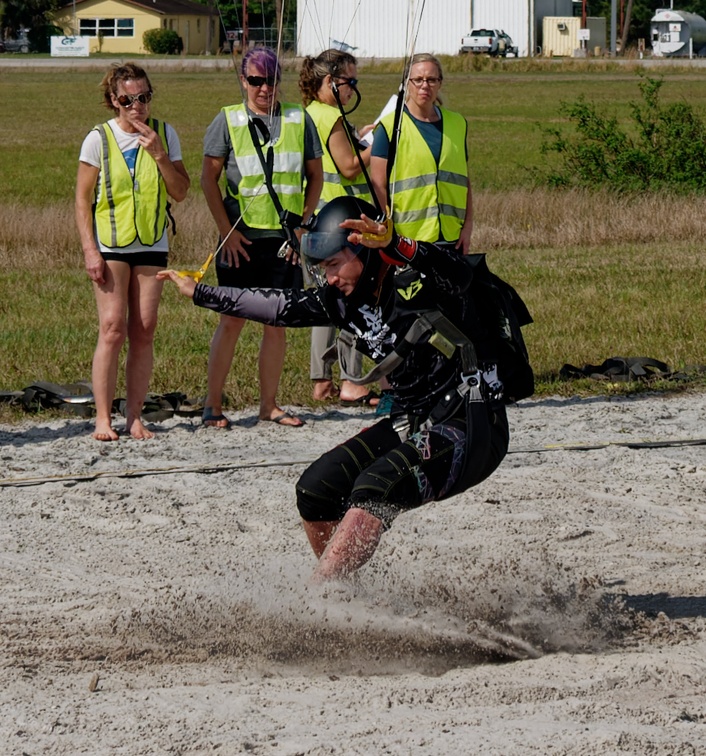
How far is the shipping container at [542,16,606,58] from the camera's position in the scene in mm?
79500

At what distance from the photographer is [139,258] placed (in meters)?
7.31

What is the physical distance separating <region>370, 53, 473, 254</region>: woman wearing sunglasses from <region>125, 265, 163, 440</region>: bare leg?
4.73 ft

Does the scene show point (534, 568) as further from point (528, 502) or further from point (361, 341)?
point (361, 341)

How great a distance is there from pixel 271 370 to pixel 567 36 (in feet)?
253

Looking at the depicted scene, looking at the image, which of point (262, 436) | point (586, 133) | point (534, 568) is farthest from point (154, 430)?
point (586, 133)

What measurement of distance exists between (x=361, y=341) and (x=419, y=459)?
0.47 m

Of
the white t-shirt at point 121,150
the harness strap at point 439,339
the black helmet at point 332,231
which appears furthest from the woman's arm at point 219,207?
the harness strap at point 439,339

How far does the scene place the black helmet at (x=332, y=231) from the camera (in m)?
4.36

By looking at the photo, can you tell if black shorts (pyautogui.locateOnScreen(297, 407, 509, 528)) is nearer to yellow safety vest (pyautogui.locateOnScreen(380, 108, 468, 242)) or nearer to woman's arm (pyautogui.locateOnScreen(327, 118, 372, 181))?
yellow safety vest (pyautogui.locateOnScreen(380, 108, 468, 242))

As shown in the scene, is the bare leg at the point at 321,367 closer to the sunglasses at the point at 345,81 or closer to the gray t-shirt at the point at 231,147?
the gray t-shirt at the point at 231,147

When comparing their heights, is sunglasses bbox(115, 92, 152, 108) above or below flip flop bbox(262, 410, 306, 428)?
above

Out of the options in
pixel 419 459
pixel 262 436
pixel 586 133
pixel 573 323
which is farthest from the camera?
pixel 586 133

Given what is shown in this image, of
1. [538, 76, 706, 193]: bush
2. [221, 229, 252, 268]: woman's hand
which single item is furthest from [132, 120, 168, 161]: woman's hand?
[538, 76, 706, 193]: bush

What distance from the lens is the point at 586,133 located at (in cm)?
1741
